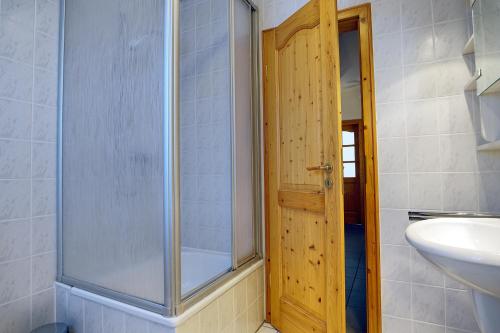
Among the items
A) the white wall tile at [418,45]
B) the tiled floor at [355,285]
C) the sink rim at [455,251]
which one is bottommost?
the tiled floor at [355,285]

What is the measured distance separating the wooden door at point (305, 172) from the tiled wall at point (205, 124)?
12.5 inches

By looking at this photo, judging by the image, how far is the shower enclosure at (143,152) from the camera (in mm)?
1095

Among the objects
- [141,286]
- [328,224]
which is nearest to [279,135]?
[328,224]

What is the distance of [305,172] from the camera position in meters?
1.59

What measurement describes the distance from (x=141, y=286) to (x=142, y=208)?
342 millimetres

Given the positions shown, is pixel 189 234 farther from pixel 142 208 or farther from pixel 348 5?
pixel 348 5

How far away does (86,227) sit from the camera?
4.29 feet

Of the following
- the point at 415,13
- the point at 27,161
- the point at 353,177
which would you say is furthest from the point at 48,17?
the point at 353,177

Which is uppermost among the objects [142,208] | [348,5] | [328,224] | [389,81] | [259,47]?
[348,5]

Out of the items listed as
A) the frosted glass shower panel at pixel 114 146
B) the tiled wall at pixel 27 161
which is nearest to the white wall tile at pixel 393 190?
the frosted glass shower panel at pixel 114 146

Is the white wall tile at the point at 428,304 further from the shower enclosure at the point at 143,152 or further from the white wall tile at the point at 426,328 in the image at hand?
the shower enclosure at the point at 143,152

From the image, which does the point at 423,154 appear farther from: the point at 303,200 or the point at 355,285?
the point at 355,285

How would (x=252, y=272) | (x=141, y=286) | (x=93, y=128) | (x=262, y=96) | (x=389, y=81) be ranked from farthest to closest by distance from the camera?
(x=262, y=96), (x=252, y=272), (x=389, y=81), (x=93, y=128), (x=141, y=286)

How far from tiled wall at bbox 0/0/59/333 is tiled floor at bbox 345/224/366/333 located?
187cm
